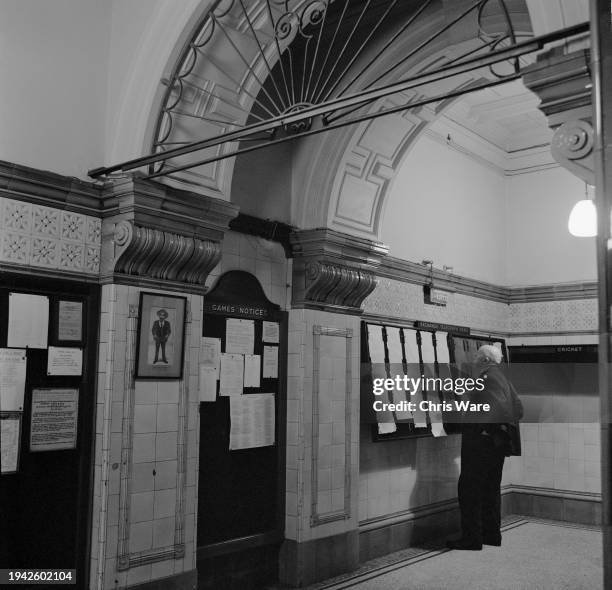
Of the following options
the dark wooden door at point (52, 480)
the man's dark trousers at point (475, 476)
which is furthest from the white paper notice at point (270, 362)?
the man's dark trousers at point (475, 476)

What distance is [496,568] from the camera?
562cm

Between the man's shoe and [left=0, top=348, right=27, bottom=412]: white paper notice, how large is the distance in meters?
4.12

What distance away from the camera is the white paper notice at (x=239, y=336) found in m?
4.84

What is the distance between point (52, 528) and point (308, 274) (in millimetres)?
2497

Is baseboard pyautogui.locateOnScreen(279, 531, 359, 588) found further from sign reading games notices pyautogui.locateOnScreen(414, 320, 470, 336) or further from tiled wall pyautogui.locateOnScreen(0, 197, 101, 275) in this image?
tiled wall pyautogui.locateOnScreen(0, 197, 101, 275)

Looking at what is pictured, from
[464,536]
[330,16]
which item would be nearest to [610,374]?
[330,16]

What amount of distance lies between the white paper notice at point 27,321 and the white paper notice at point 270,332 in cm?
172

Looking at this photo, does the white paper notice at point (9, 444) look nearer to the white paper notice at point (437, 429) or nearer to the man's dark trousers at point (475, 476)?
the white paper notice at point (437, 429)

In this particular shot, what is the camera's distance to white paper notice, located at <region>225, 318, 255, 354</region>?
484 centimetres

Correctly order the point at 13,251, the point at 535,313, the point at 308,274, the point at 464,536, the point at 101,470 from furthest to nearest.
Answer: the point at 535,313
the point at 464,536
the point at 308,274
the point at 101,470
the point at 13,251

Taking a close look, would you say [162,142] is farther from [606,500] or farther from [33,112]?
[606,500]

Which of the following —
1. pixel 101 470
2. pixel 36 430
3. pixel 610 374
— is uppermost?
pixel 610 374

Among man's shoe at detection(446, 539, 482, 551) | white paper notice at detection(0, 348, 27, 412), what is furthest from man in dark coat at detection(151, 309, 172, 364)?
man's shoe at detection(446, 539, 482, 551)

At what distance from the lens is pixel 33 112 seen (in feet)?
12.6
